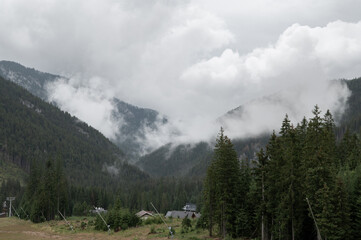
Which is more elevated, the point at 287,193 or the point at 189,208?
the point at 287,193

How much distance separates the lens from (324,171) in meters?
39.5

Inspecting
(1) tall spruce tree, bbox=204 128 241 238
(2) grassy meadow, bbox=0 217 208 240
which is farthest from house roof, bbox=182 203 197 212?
(1) tall spruce tree, bbox=204 128 241 238

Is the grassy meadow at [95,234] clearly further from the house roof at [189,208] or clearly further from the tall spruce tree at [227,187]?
the house roof at [189,208]

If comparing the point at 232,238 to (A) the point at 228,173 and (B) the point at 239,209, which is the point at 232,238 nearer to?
(B) the point at 239,209

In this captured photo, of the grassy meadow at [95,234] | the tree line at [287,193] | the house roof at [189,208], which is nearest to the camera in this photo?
the tree line at [287,193]

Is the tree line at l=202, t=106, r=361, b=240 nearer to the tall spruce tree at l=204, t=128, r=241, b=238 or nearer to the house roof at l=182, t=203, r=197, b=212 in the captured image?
the tall spruce tree at l=204, t=128, r=241, b=238

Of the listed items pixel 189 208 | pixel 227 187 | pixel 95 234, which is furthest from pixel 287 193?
pixel 189 208

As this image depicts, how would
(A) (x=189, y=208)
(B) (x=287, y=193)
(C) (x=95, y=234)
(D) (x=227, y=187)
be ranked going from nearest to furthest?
(B) (x=287, y=193) → (D) (x=227, y=187) → (C) (x=95, y=234) → (A) (x=189, y=208)

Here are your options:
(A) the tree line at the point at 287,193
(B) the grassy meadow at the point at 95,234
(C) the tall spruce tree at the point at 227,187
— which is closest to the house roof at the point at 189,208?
(B) the grassy meadow at the point at 95,234

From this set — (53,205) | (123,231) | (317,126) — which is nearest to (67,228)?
(123,231)

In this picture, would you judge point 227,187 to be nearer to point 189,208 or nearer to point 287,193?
point 287,193

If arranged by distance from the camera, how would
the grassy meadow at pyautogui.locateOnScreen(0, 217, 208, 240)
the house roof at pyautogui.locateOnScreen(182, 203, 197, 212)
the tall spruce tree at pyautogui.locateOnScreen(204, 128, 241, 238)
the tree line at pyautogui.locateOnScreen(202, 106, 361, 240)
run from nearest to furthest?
the tree line at pyautogui.locateOnScreen(202, 106, 361, 240) → the tall spruce tree at pyautogui.locateOnScreen(204, 128, 241, 238) → the grassy meadow at pyautogui.locateOnScreen(0, 217, 208, 240) → the house roof at pyautogui.locateOnScreen(182, 203, 197, 212)

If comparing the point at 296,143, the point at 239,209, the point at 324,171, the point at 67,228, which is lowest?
the point at 67,228

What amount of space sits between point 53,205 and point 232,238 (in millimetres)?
71333
